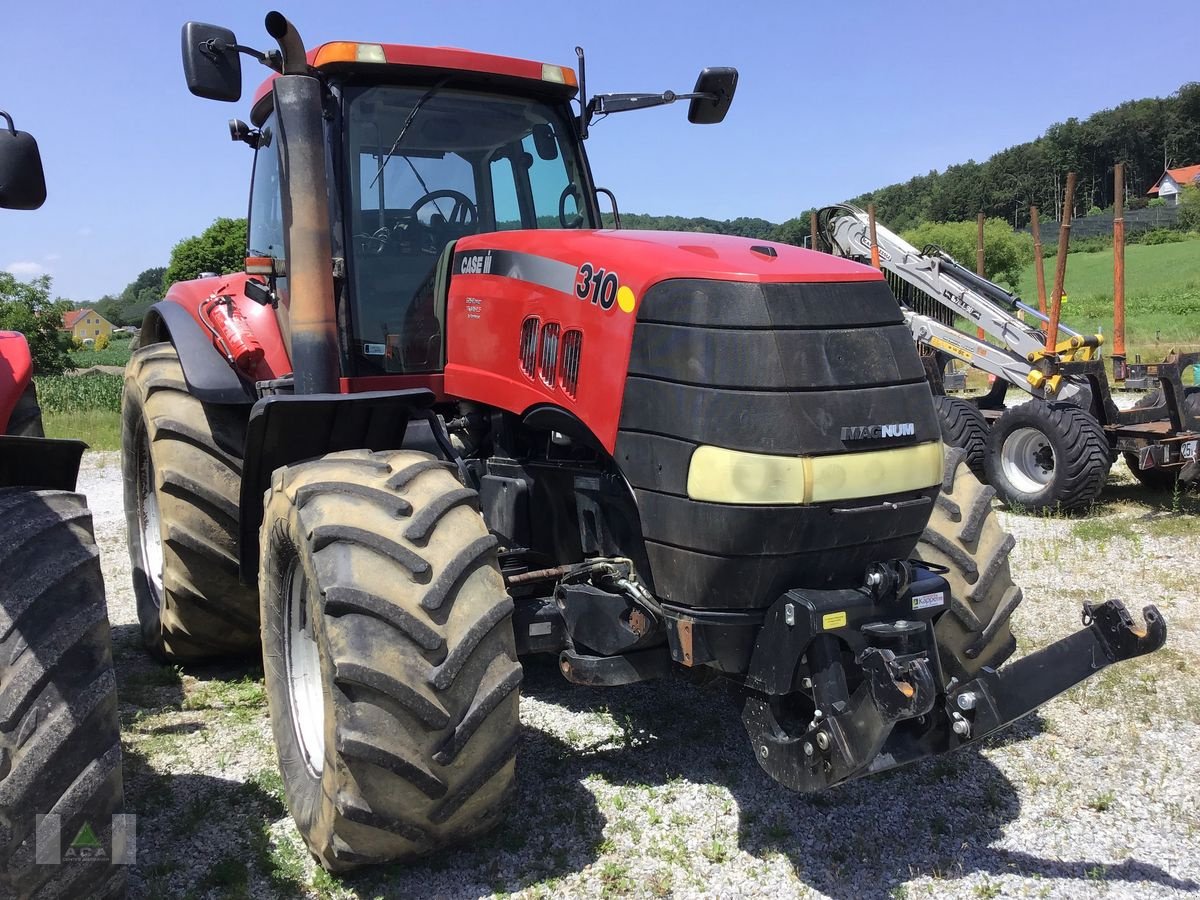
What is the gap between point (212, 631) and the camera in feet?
14.4

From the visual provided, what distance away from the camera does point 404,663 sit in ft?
8.41

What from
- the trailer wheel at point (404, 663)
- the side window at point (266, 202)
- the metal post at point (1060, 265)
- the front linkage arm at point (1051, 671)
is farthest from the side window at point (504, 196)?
the metal post at point (1060, 265)

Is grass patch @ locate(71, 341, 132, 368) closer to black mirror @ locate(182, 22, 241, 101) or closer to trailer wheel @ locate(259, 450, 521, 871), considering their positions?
black mirror @ locate(182, 22, 241, 101)

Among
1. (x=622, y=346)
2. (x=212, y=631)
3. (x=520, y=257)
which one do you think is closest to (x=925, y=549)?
(x=622, y=346)

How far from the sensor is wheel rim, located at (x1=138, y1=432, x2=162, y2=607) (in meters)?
5.04

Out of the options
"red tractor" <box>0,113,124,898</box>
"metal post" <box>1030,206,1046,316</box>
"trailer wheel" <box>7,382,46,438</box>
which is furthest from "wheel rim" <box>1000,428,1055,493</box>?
"red tractor" <box>0,113,124,898</box>

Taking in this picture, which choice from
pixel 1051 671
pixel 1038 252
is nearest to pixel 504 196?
pixel 1051 671

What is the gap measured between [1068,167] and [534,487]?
80.8 m

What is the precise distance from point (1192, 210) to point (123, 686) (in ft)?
218

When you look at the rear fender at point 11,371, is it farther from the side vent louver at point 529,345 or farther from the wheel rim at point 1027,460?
the wheel rim at point 1027,460

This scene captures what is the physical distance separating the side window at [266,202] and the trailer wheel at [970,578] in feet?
9.62

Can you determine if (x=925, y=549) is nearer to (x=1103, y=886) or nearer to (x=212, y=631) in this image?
(x=1103, y=886)

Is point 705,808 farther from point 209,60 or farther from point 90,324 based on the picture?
point 90,324

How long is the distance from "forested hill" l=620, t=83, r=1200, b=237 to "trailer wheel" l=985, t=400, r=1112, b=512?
2104 inches
